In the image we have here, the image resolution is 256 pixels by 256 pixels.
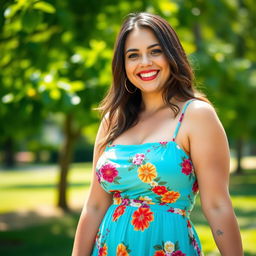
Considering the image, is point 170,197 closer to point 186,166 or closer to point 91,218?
point 186,166

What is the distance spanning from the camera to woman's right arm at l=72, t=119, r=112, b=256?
275 cm

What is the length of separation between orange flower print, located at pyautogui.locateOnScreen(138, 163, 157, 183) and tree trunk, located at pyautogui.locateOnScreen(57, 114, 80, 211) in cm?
1073

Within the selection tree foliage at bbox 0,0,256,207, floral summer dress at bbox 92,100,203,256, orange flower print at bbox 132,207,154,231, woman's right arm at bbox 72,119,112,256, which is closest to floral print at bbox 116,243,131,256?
floral summer dress at bbox 92,100,203,256

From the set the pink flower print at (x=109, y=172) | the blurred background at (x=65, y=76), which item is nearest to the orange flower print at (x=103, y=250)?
the pink flower print at (x=109, y=172)

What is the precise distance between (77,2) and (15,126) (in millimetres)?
3118

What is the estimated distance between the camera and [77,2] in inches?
267

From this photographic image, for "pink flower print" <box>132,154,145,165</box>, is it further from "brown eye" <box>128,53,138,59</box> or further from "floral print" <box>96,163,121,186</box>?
"brown eye" <box>128,53,138,59</box>

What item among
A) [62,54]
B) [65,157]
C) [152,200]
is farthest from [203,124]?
[65,157]

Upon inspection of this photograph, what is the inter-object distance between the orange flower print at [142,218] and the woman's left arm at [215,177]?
0.92 ft

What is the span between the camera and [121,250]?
2.52m

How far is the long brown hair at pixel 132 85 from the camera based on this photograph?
2.68 m

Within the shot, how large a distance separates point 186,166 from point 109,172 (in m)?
0.41

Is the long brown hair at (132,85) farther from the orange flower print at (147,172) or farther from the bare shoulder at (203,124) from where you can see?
the orange flower print at (147,172)

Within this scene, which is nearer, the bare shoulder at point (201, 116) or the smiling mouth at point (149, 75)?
the bare shoulder at point (201, 116)
